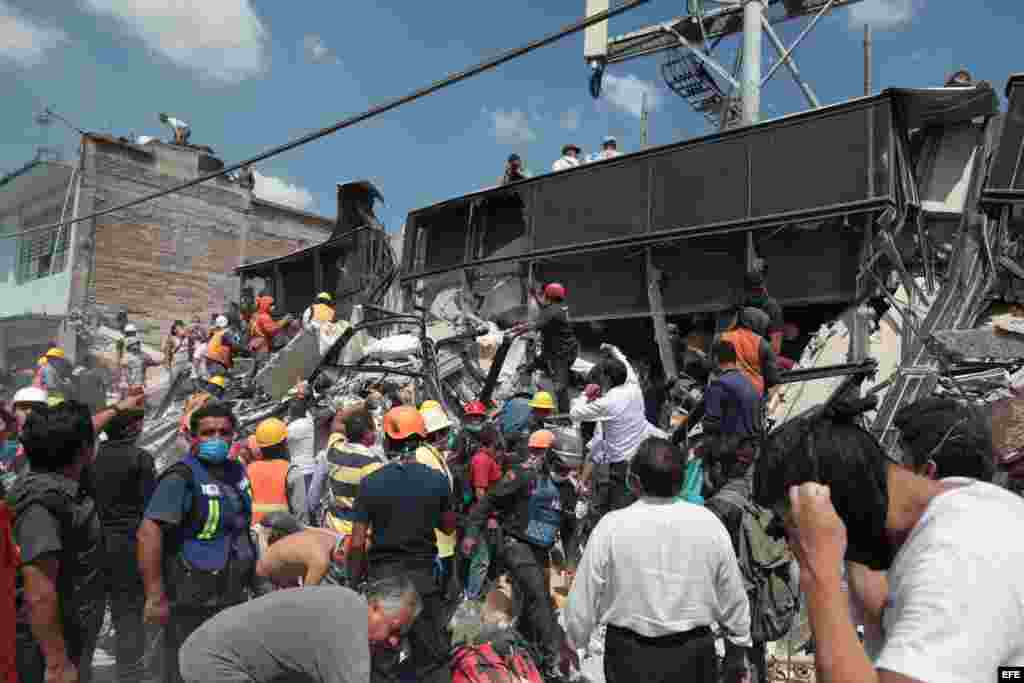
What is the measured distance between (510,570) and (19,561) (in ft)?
9.87

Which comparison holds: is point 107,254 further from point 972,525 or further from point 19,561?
point 972,525

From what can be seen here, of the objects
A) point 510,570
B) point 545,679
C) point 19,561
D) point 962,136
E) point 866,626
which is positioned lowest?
point 545,679

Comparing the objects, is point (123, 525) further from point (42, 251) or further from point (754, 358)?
point (42, 251)

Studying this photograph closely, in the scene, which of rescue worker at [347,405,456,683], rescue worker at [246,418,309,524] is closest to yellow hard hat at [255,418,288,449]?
rescue worker at [246,418,309,524]

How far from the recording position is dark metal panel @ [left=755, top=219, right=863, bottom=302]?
8336 millimetres

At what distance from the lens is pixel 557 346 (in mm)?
8711

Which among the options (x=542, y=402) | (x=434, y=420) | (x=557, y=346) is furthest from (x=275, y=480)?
(x=557, y=346)

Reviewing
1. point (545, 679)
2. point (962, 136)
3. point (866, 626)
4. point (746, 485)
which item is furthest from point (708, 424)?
point (962, 136)

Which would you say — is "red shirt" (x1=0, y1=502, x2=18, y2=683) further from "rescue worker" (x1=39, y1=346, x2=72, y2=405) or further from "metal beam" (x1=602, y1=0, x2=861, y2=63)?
"metal beam" (x1=602, y1=0, x2=861, y2=63)

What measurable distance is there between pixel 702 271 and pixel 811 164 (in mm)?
1949

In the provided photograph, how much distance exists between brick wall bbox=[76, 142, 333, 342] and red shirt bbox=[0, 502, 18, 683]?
908 inches

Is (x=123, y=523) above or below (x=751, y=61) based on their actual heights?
below

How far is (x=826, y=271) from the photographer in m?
8.52

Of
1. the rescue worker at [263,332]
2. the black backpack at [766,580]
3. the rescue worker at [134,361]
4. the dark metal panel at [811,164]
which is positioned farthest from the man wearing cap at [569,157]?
the rescue worker at [134,361]
